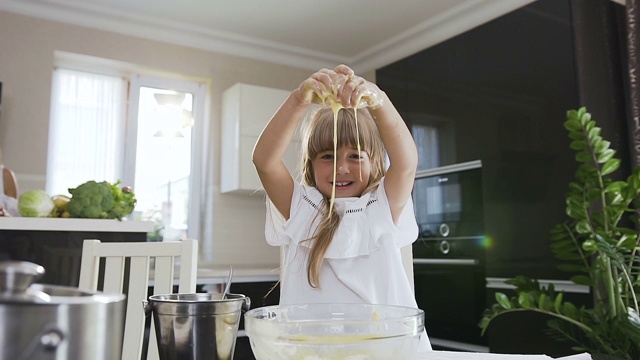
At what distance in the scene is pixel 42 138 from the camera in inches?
128

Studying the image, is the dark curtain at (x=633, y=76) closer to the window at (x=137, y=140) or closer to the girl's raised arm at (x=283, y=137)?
the girl's raised arm at (x=283, y=137)

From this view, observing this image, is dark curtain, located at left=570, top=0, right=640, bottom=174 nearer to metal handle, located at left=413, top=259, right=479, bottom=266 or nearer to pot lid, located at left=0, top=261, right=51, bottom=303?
metal handle, located at left=413, top=259, right=479, bottom=266

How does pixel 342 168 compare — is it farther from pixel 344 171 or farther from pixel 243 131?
pixel 243 131

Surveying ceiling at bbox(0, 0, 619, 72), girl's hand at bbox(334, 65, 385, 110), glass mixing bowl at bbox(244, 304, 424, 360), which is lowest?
glass mixing bowl at bbox(244, 304, 424, 360)

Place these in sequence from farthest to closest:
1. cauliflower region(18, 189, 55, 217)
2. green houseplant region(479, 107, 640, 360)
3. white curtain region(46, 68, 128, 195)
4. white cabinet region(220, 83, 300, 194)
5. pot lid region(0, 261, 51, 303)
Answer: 1. white cabinet region(220, 83, 300, 194)
2. white curtain region(46, 68, 128, 195)
3. cauliflower region(18, 189, 55, 217)
4. green houseplant region(479, 107, 640, 360)
5. pot lid region(0, 261, 51, 303)

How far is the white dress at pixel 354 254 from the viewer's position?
1.16m

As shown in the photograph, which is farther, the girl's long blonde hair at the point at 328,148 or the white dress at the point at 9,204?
the white dress at the point at 9,204

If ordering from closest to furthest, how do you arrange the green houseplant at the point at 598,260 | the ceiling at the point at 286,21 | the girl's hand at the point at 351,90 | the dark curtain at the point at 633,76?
1. the girl's hand at the point at 351,90
2. the green houseplant at the point at 598,260
3. the dark curtain at the point at 633,76
4. the ceiling at the point at 286,21

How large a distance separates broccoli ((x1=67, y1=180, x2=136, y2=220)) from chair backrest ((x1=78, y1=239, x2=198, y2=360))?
72 cm

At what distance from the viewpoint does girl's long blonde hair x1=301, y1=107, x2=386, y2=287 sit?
3.85 feet

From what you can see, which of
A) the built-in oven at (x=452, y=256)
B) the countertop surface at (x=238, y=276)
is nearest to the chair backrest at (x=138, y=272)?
the countertop surface at (x=238, y=276)

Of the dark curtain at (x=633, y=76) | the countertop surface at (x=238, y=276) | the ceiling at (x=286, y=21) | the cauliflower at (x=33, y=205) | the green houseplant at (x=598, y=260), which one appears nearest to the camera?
the green houseplant at (x=598, y=260)

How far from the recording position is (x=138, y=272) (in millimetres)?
1324

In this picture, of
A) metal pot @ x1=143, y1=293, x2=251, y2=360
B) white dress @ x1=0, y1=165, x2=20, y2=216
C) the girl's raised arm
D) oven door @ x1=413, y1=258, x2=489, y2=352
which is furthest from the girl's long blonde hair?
oven door @ x1=413, y1=258, x2=489, y2=352
